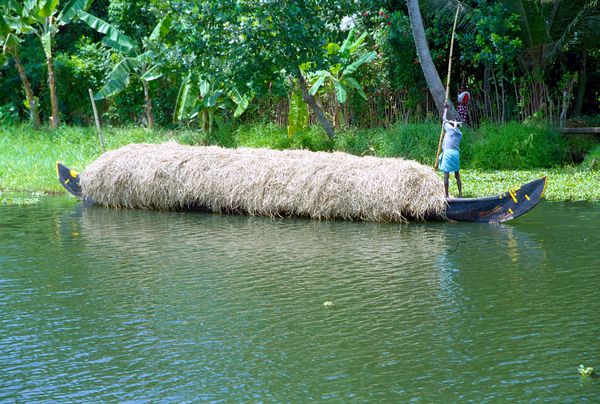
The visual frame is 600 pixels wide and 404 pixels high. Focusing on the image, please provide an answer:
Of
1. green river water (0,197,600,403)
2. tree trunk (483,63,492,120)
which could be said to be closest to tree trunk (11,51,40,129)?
tree trunk (483,63,492,120)

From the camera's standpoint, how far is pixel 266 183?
12922 mm

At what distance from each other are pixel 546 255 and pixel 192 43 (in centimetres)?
1059

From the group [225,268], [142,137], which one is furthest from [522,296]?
[142,137]

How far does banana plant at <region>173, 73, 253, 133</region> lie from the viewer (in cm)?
1972

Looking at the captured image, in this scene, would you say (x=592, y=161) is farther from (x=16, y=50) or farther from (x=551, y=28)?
(x=16, y=50)

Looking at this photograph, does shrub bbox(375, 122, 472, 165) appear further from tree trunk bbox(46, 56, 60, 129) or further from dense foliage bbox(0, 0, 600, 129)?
tree trunk bbox(46, 56, 60, 129)

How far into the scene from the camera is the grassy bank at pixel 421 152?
14945 millimetres

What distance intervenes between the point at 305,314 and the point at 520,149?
11064 mm

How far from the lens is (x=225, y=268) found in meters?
9.15

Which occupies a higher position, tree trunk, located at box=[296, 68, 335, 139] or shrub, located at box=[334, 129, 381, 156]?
tree trunk, located at box=[296, 68, 335, 139]

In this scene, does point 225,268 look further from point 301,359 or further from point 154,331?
point 301,359

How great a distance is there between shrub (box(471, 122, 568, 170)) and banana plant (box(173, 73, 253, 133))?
5490 millimetres

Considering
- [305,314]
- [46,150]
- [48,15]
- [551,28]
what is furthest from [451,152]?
[48,15]

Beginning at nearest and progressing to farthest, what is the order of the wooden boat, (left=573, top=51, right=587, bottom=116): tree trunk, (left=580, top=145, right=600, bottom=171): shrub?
the wooden boat
(left=580, top=145, right=600, bottom=171): shrub
(left=573, top=51, right=587, bottom=116): tree trunk
